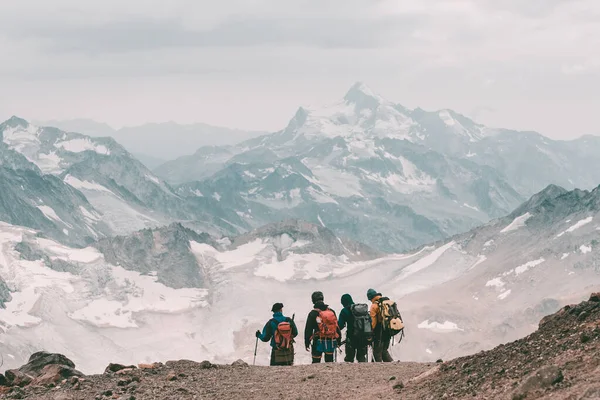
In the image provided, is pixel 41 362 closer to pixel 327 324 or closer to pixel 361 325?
pixel 327 324

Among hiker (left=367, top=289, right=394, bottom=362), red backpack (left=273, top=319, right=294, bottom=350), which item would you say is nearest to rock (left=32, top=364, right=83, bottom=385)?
red backpack (left=273, top=319, right=294, bottom=350)

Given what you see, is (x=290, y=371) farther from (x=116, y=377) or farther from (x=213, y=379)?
(x=116, y=377)

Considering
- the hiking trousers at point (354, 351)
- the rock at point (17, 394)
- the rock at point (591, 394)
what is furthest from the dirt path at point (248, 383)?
the rock at point (591, 394)

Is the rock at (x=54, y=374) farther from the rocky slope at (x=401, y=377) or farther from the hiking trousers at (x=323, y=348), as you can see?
the hiking trousers at (x=323, y=348)

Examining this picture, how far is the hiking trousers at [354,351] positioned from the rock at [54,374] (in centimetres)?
1197

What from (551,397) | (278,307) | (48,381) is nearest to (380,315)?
(278,307)

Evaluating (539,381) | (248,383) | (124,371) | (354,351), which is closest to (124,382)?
(124,371)

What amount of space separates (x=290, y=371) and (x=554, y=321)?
36.6 ft

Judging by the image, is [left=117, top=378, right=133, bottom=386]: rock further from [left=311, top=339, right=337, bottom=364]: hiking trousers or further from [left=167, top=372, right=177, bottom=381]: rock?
[left=311, top=339, right=337, bottom=364]: hiking trousers

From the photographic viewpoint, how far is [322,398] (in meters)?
29.6

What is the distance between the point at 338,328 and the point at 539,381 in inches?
684

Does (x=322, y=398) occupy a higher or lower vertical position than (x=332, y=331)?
lower

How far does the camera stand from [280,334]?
127ft

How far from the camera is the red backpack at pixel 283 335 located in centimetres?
3862
